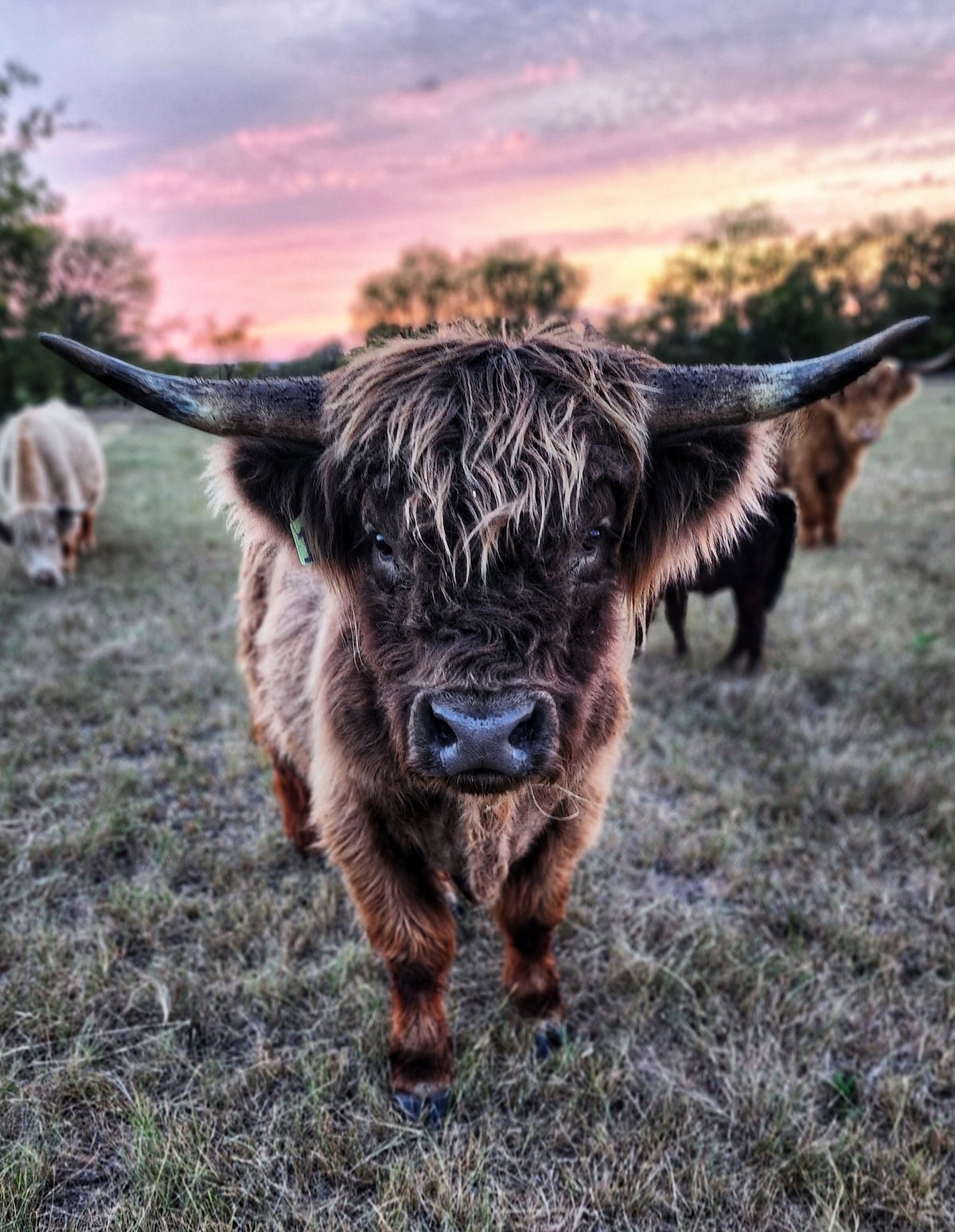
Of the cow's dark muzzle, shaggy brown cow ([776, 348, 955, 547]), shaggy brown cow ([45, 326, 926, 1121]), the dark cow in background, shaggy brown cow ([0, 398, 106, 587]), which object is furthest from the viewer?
shaggy brown cow ([776, 348, 955, 547])

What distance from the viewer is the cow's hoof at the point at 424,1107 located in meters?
2.43

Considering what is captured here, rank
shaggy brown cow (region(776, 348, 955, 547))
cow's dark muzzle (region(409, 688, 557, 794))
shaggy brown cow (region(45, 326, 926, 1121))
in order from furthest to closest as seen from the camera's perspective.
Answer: shaggy brown cow (region(776, 348, 955, 547)) → shaggy brown cow (region(45, 326, 926, 1121)) → cow's dark muzzle (region(409, 688, 557, 794))

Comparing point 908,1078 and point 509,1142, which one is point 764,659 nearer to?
point 908,1078

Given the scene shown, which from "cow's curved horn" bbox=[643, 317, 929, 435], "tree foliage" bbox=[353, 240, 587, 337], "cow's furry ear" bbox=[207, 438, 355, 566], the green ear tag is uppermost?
"tree foliage" bbox=[353, 240, 587, 337]

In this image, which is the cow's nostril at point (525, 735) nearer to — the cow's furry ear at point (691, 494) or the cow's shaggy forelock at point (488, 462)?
the cow's shaggy forelock at point (488, 462)

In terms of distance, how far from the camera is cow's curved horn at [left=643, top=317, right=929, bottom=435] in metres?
1.88

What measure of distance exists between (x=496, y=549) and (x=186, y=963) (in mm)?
2229

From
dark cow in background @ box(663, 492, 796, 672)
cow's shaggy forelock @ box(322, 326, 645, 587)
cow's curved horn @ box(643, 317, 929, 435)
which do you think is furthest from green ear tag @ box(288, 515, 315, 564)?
dark cow in background @ box(663, 492, 796, 672)

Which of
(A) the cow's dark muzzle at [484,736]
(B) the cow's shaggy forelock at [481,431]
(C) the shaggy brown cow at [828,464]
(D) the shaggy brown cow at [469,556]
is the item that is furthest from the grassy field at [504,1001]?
(C) the shaggy brown cow at [828,464]

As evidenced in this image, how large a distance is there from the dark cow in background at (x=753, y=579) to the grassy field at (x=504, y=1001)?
0.58 metres

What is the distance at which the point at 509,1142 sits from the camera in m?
2.35

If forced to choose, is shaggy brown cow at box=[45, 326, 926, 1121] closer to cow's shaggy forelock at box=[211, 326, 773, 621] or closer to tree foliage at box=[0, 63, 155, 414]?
cow's shaggy forelock at box=[211, 326, 773, 621]

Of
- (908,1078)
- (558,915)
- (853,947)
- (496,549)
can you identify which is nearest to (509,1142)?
(558,915)

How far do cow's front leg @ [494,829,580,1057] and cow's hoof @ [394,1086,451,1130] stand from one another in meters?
0.41
